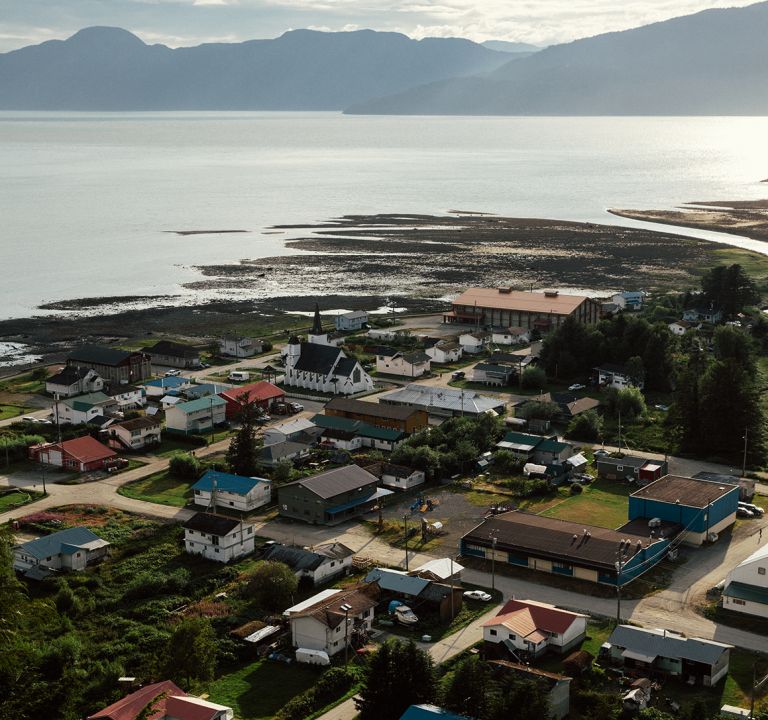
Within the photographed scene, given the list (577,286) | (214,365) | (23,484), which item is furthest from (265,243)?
(23,484)

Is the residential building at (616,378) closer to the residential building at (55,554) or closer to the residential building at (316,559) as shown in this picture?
the residential building at (316,559)

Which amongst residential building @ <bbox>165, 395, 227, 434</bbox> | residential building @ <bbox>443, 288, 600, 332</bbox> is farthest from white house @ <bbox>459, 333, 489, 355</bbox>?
residential building @ <bbox>165, 395, 227, 434</bbox>

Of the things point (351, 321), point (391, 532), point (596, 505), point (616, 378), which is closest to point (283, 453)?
point (391, 532)

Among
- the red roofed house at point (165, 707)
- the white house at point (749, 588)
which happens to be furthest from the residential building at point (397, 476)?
the red roofed house at point (165, 707)

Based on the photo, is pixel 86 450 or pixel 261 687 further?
pixel 86 450

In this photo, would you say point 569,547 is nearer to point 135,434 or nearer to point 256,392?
point 135,434

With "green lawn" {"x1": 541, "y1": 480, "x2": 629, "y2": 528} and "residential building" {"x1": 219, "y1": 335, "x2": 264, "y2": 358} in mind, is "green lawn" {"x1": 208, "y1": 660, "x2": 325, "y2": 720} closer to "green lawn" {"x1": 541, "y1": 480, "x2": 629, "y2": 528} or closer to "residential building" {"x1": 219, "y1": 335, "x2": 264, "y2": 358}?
"green lawn" {"x1": 541, "y1": 480, "x2": 629, "y2": 528}
